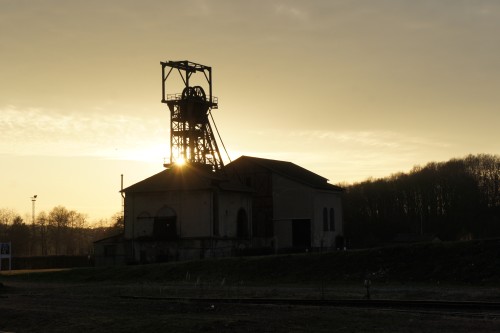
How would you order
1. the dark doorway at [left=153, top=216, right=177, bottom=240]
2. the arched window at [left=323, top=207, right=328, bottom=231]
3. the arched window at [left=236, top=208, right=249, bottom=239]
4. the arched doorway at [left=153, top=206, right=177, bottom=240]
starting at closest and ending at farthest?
the dark doorway at [left=153, top=216, right=177, bottom=240]
the arched doorway at [left=153, top=206, right=177, bottom=240]
the arched window at [left=236, top=208, right=249, bottom=239]
the arched window at [left=323, top=207, right=328, bottom=231]

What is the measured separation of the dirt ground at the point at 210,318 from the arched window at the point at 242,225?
118ft

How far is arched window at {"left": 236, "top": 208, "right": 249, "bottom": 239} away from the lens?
2411 inches

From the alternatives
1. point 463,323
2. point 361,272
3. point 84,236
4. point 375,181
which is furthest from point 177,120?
point 84,236

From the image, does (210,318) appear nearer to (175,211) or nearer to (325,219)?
(175,211)

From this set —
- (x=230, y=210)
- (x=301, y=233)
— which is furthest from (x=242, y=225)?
(x=301, y=233)

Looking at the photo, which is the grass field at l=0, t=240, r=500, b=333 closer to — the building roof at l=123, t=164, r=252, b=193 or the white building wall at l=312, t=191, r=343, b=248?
the building roof at l=123, t=164, r=252, b=193

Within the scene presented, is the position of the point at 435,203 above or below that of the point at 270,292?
above

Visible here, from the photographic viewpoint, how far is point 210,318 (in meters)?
18.2

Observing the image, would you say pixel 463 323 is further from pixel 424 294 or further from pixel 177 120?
pixel 177 120

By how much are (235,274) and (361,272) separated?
7.37m

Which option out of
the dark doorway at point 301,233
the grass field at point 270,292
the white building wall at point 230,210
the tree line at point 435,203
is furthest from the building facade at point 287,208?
the tree line at point 435,203

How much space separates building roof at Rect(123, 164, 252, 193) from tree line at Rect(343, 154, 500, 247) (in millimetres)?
48872

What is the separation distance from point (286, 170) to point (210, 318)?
52.9 m

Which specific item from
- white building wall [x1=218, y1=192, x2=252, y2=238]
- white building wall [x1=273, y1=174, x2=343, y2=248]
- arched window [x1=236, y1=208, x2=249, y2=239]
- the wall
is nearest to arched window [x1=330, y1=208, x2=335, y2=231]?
white building wall [x1=273, y1=174, x2=343, y2=248]
